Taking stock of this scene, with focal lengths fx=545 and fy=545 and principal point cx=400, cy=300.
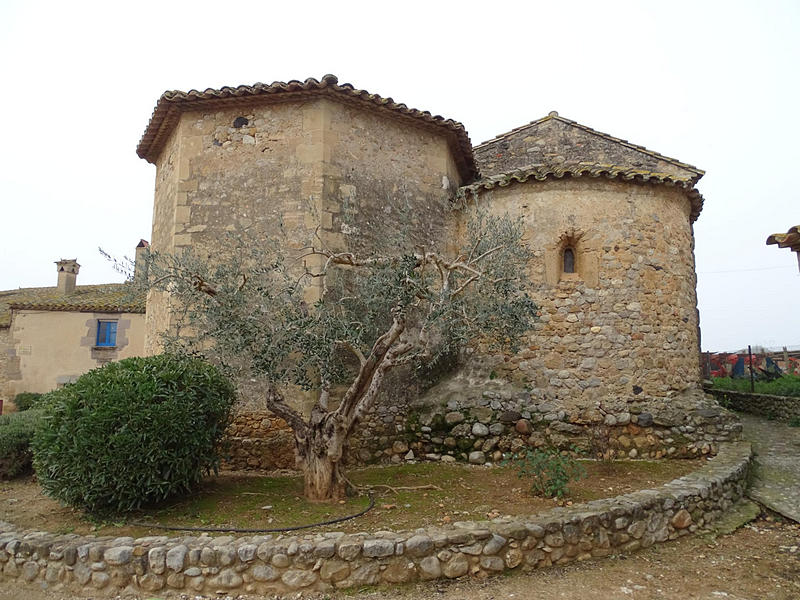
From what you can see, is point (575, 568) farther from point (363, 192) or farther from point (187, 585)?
point (363, 192)

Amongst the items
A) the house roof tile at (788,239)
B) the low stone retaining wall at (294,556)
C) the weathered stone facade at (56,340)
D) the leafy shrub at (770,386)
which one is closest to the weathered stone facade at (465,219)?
the house roof tile at (788,239)

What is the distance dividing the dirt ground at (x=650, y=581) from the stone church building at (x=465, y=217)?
2970mm

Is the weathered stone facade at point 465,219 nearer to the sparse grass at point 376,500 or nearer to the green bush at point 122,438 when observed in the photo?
the sparse grass at point 376,500

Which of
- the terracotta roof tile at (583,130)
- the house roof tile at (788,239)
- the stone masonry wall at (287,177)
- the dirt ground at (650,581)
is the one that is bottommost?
the dirt ground at (650,581)

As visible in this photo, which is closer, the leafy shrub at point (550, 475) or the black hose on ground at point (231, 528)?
the black hose on ground at point (231, 528)

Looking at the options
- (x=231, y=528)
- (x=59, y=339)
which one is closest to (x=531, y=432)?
(x=231, y=528)

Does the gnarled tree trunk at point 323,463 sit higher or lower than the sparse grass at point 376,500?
higher

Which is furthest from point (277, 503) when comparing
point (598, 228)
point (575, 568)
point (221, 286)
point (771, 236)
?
point (771, 236)

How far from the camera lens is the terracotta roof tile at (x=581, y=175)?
9.36 m

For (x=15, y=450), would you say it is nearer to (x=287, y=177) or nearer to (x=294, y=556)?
(x=287, y=177)

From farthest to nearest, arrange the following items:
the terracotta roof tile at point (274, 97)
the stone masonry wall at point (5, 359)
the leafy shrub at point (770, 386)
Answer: the stone masonry wall at point (5, 359), the leafy shrub at point (770, 386), the terracotta roof tile at point (274, 97)

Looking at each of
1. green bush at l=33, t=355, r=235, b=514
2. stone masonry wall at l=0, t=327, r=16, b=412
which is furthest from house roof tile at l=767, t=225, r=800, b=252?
stone masonry wall at l=0, t=327, r=16, b=412

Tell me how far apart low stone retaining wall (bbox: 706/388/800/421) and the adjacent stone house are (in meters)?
19.5

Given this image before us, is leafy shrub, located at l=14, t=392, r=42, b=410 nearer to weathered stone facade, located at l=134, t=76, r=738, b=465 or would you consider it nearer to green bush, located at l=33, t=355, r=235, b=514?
weathered stone facade, located at l=134, t=76, r=738, b=465
